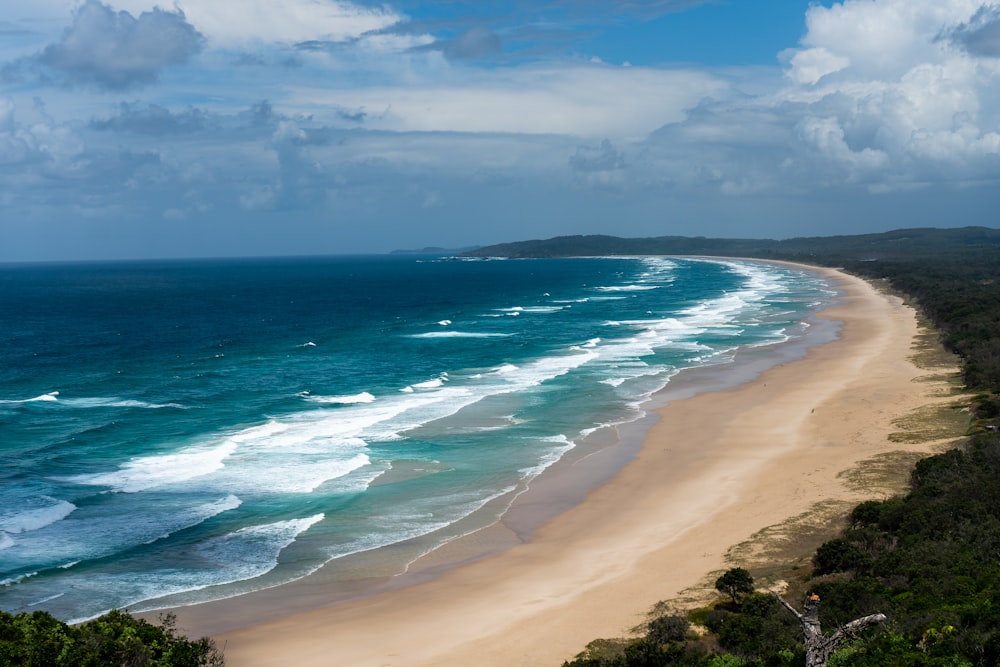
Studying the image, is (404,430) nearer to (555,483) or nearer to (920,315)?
(555,483)

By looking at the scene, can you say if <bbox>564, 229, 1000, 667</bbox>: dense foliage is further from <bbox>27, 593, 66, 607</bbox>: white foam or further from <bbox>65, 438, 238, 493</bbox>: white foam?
<bbox>65, 438, 238, 493</bbox>: white foam

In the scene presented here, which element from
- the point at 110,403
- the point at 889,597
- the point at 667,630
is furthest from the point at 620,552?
the point at 110,403

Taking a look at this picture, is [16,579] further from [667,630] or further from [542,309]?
[542,309]

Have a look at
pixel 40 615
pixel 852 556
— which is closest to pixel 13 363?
pixel 40 615

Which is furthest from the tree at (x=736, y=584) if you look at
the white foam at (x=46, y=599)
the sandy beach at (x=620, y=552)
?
the white foam at (x=46, y=599)

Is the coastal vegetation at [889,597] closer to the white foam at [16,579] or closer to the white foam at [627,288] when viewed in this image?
the white foam at [16,579]
